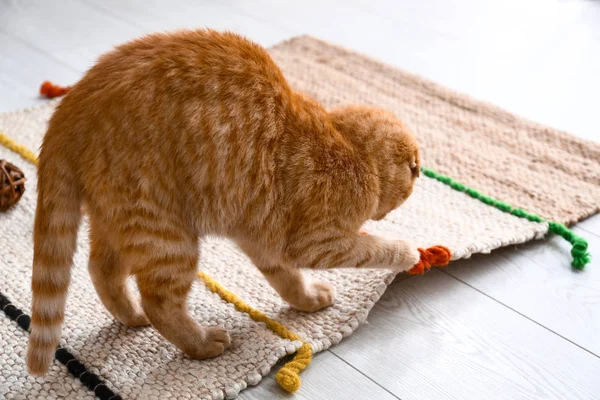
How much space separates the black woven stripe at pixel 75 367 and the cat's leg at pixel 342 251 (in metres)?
0.39

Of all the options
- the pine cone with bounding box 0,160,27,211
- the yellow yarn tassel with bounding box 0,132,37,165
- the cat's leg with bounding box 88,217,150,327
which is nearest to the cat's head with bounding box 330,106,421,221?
the cat's leg with bounding box 88,217,150,327

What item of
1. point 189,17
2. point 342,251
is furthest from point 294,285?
point 189,17

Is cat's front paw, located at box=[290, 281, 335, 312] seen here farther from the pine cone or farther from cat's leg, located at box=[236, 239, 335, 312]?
the pine cone

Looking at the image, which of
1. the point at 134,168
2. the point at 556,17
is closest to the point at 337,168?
the point at 134,168

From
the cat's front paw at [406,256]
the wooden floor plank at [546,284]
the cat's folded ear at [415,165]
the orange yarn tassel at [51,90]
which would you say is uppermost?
the cat's folded ear at [415,165]

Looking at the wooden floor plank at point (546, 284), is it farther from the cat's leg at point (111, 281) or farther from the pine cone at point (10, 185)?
the pine cone at point (10, 185)

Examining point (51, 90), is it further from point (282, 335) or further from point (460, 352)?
point (460, 352)

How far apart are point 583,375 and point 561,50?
1.92m

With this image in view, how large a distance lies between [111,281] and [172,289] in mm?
175

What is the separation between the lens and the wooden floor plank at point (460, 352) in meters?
1.35

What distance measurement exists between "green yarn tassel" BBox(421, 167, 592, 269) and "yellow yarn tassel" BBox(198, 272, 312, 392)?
0.73m

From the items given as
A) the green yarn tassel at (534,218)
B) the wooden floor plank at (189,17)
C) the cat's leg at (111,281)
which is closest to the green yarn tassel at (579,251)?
the green yarn tassel at (534,218)

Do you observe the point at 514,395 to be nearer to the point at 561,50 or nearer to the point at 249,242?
the point at 249,242

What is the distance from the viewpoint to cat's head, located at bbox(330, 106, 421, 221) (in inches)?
52.2
